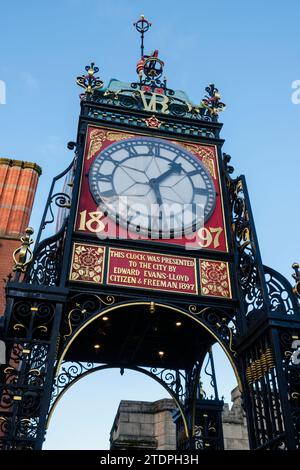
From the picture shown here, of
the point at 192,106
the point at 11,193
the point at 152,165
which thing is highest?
the point at 11,193

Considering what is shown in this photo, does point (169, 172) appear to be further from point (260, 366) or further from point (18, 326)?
point (18, 326)

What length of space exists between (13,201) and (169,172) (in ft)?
27.7

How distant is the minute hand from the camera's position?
28.2ft

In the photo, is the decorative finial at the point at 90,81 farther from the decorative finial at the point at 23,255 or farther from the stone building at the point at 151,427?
the stone building at the point at 151,427

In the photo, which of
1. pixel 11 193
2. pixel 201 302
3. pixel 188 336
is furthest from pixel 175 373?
pixel 11 193

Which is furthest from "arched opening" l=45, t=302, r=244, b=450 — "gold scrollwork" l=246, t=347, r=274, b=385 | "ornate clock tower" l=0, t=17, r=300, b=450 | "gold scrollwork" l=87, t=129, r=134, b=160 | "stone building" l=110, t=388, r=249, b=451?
"stone building" l=110, t=388, r=249, b=451

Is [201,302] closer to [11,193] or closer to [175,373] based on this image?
[175,373]

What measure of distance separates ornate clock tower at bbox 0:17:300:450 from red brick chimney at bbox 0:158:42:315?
5.48m

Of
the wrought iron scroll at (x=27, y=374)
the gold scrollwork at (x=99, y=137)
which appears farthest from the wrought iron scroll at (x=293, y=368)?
the gold scrollwork at (x=99, y=137)

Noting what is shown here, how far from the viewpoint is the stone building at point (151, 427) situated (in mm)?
13000

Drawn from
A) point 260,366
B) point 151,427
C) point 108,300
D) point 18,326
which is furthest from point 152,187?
point 151,427

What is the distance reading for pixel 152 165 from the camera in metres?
8.77
